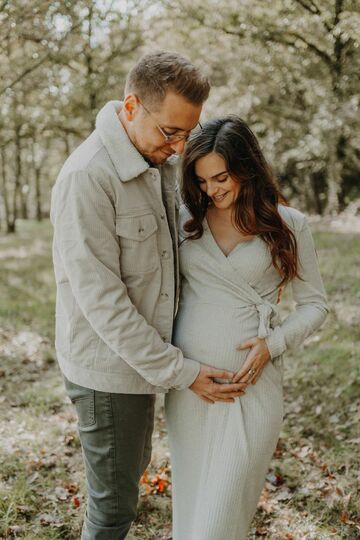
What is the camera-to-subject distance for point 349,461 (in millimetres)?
4059

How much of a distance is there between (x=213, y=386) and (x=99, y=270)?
0.73 m

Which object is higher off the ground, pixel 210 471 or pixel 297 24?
pixel 297 24

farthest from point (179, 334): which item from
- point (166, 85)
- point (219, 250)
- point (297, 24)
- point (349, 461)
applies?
point (297, 24)

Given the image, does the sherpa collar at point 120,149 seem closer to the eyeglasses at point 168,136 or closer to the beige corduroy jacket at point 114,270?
the beige corduroy jacket at point 114,270

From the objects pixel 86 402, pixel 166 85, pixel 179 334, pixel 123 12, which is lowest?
pixel 86 402

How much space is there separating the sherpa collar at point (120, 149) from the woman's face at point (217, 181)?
410 mm

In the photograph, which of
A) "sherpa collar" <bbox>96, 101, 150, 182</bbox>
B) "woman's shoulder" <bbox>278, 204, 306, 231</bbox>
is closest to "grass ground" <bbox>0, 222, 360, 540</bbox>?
"woman's shoulder" <bbox>278, 204, 306, 231</bbox>

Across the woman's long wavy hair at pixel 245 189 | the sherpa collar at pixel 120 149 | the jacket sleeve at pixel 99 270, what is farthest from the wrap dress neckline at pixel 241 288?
the sherpa collar at pixel 120 149

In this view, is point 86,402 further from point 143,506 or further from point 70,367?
point 143,506

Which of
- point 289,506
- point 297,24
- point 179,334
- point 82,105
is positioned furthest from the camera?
point 82,105

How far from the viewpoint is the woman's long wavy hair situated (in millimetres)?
2566

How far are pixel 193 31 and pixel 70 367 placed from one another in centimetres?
1202

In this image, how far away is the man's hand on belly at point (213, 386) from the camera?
7.86 ft

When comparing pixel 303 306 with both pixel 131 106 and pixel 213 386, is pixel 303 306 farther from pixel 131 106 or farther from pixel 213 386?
pixel 131 106
